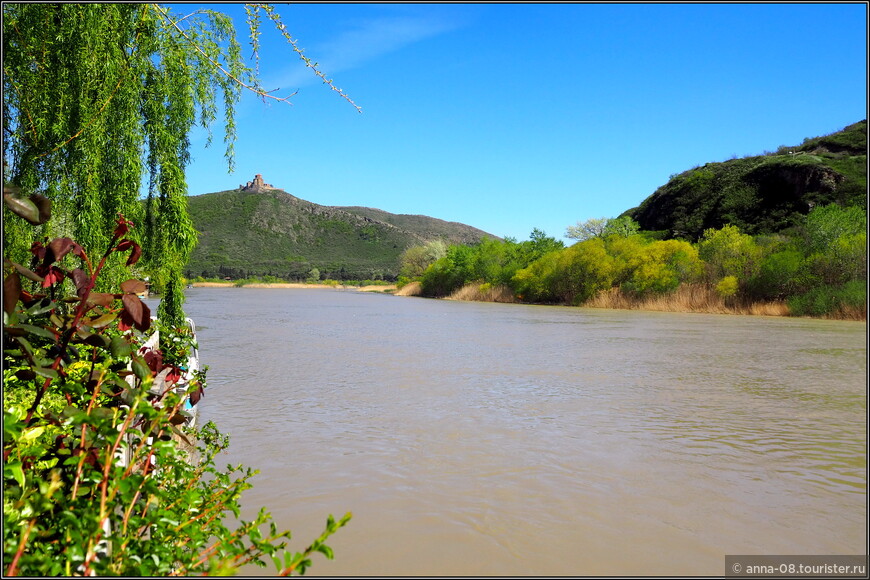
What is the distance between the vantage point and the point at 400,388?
38.3ft

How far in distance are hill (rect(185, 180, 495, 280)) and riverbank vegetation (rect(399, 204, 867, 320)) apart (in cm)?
6169

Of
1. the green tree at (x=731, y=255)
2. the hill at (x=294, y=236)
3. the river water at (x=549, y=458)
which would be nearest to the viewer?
the river water at (x=549, y=458)

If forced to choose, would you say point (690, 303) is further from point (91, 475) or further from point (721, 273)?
point (91, 475)

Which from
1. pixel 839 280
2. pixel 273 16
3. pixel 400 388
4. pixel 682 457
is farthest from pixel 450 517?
pixel 839 280

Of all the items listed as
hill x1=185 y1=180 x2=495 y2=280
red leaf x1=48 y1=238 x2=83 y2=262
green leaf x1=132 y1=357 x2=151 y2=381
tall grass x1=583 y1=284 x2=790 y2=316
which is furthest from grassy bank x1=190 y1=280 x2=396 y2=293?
green leaf x1=132 y1=357 x2=151 y2=381

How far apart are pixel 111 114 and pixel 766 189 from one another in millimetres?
69985

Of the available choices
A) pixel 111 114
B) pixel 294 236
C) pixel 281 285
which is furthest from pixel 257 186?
pixel 111 114

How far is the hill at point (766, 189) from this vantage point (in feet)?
193

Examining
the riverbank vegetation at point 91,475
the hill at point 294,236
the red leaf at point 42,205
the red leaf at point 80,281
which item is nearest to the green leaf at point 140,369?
the riverbank vegetation at point 91,475

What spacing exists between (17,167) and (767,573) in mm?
7592

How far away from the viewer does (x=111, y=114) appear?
754 cm

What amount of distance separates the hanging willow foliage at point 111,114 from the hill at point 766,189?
5226cm

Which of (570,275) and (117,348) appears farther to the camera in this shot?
(570,275)

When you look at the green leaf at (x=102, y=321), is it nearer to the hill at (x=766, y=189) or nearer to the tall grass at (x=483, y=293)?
the hill at (x=766, y=189)
